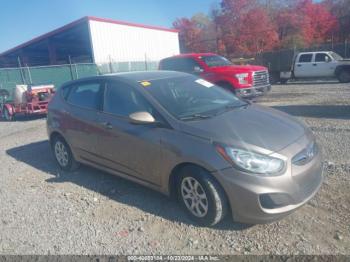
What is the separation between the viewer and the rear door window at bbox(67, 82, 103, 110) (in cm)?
447

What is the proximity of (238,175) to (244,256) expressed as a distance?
75 centimetres

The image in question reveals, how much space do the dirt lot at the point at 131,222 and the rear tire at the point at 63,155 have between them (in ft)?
0.51

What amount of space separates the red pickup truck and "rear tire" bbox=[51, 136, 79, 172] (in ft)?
19.8

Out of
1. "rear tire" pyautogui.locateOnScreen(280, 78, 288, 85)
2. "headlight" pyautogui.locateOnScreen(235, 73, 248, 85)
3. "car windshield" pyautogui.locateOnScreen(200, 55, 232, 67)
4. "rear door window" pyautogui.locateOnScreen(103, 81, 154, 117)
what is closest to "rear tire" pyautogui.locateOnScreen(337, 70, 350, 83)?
"rear tire" pyautogui.locateOnScreen(280, 78, 288, 85)

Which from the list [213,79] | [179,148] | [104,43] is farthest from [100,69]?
[179,148]

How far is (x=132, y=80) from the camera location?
4098 millimetres

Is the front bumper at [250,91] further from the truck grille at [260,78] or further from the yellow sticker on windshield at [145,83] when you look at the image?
the yellow sticker on windshield at [145,83]

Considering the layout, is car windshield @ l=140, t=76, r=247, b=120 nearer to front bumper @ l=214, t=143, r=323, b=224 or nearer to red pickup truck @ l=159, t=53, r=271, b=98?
front bumper @ l=214, t=143, r=323, b=224

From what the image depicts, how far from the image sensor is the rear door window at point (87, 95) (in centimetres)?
447

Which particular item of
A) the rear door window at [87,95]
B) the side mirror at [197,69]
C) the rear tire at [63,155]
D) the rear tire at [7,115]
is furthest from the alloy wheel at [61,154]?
the rear tire at [7,115]

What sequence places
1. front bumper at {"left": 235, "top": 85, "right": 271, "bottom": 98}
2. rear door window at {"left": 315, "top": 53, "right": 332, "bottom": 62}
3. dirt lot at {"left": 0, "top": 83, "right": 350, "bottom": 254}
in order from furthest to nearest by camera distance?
1. rear door window at {"left": 315, "top": 53, "right": 332, "bottom": 62}
2. front bumper at {"left": 235, "top": 85, "right": 271, "bottom": 98}
3. dirt lot at {"left": 0, "top": 83, "right": 350, "bottom": 254}

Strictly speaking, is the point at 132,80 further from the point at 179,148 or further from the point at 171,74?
the point at 179,148

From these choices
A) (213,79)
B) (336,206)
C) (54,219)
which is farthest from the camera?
(213,79)

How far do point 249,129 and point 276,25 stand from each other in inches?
1561
